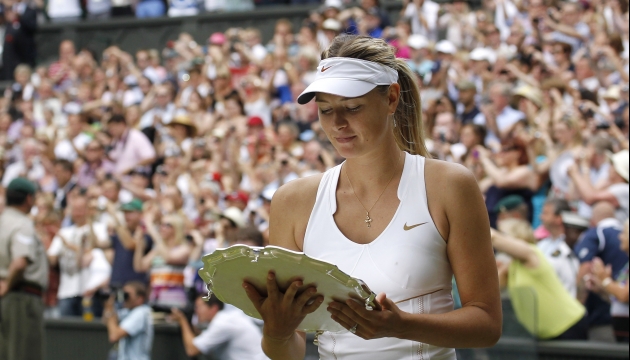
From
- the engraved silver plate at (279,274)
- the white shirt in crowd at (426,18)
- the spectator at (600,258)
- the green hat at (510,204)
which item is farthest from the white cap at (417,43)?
the engraved silver plate at (279,274)

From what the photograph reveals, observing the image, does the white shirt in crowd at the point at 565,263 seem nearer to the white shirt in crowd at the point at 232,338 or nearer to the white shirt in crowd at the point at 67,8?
the white shirt in crowd at the point at 232,338

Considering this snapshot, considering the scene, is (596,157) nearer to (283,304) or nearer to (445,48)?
(445,48)

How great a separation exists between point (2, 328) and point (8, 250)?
25.6 inches

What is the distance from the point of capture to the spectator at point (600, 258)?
20.2 feet

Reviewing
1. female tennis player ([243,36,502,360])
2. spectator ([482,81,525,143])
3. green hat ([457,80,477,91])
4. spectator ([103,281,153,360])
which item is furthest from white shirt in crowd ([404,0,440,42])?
female tennis player ([243,36,502,360])

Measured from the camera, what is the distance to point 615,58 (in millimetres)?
8555

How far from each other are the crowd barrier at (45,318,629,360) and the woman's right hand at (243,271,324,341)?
3.90 metres

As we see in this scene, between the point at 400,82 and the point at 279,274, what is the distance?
708 millimetres

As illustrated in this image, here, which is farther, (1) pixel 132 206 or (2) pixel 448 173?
(1) pixel 132 206

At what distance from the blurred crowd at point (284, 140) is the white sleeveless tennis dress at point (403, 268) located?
10.3ft

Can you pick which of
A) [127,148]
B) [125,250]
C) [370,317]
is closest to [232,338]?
[125,250]

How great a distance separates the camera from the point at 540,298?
19.9 feet

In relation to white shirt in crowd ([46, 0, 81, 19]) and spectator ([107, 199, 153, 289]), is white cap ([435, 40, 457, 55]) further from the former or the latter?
white shirt in crowd ([46, 0, 81, 19])

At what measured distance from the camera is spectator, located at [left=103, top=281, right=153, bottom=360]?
7250mm
